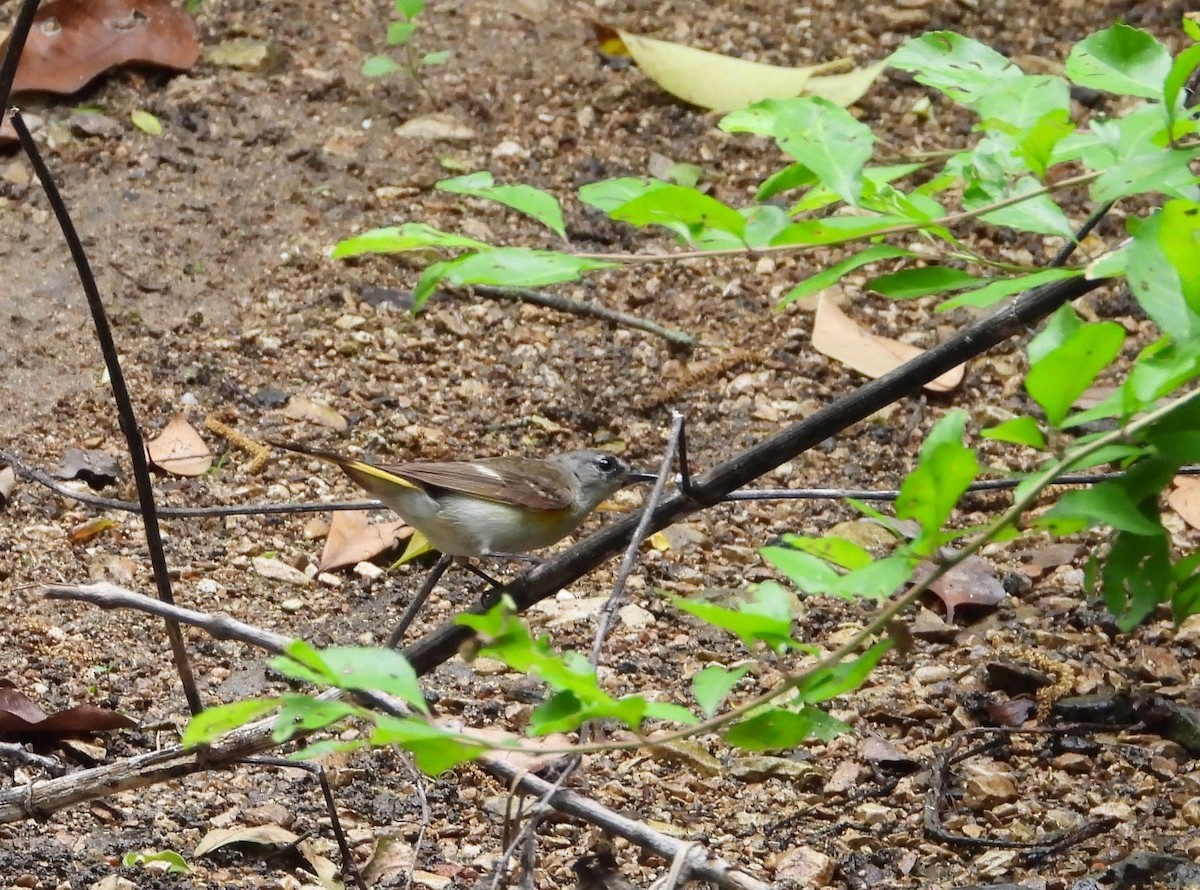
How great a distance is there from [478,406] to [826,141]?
11.5 feet

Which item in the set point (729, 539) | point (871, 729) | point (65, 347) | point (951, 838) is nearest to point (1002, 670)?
point (871, 729)

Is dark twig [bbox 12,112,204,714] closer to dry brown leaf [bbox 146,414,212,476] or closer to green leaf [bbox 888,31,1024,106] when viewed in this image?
green leaf [bbox 888,31,1024,106]

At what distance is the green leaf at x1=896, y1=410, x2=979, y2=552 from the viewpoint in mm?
1672

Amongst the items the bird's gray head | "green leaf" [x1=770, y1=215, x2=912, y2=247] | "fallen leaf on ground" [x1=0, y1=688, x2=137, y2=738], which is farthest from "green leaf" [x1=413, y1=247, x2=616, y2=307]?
the bird's gray head

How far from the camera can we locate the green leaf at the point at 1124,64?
7.30 feet

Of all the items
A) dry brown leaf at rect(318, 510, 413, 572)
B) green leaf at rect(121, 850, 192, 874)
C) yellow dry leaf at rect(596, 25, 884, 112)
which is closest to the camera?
green leaf at rect(121, 850, 192, 874)

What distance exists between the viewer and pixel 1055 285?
9.64ft

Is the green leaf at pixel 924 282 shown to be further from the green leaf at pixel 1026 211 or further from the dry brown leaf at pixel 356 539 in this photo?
the dry brown leaf at pixel 356 539

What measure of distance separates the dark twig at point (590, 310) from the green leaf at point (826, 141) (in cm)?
356

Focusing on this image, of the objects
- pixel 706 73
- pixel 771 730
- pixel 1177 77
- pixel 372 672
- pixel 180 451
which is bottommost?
pixel 180 451

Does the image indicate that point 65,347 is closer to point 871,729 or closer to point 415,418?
point 415,418

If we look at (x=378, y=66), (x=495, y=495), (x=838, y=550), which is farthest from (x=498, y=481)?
(x=378, y=66)

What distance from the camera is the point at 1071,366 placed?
168 cm

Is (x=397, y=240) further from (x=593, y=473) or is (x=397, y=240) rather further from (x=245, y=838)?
(x=593, y=473)
